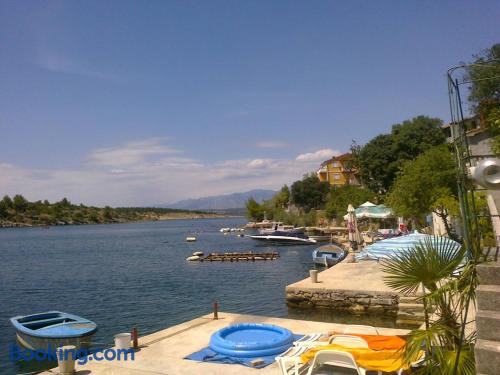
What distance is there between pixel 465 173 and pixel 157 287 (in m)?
27.9

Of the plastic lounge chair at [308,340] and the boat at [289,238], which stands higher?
the plastic lounge chair at [308,340]

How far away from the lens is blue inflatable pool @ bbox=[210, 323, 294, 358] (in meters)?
10.5

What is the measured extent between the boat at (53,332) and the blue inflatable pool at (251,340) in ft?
18.2

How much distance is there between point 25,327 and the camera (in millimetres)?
15797

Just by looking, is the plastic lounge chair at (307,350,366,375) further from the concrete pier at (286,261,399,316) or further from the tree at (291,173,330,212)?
the tree at (291,173,330,212)

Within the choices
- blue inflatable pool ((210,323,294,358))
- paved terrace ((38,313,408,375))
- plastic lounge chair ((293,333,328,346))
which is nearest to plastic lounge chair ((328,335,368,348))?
plastic lounge chair ((293,333,328,346))

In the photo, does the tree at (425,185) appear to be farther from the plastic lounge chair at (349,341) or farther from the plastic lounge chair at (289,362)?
the plastic lounge chair at (289,362)

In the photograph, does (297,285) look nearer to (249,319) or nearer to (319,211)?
(249,319)

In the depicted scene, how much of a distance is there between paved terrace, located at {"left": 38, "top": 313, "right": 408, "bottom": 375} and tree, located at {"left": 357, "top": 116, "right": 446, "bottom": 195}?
4807 centimetres

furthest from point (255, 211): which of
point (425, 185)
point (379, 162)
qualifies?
point (425, 185)

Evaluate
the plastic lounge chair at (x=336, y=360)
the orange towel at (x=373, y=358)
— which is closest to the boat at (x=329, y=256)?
the orange towel at (x=373, y=358)

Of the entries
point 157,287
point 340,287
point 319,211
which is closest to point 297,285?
point 340,287

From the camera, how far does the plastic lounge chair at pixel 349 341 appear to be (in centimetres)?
891

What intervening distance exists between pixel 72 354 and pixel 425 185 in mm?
27403
